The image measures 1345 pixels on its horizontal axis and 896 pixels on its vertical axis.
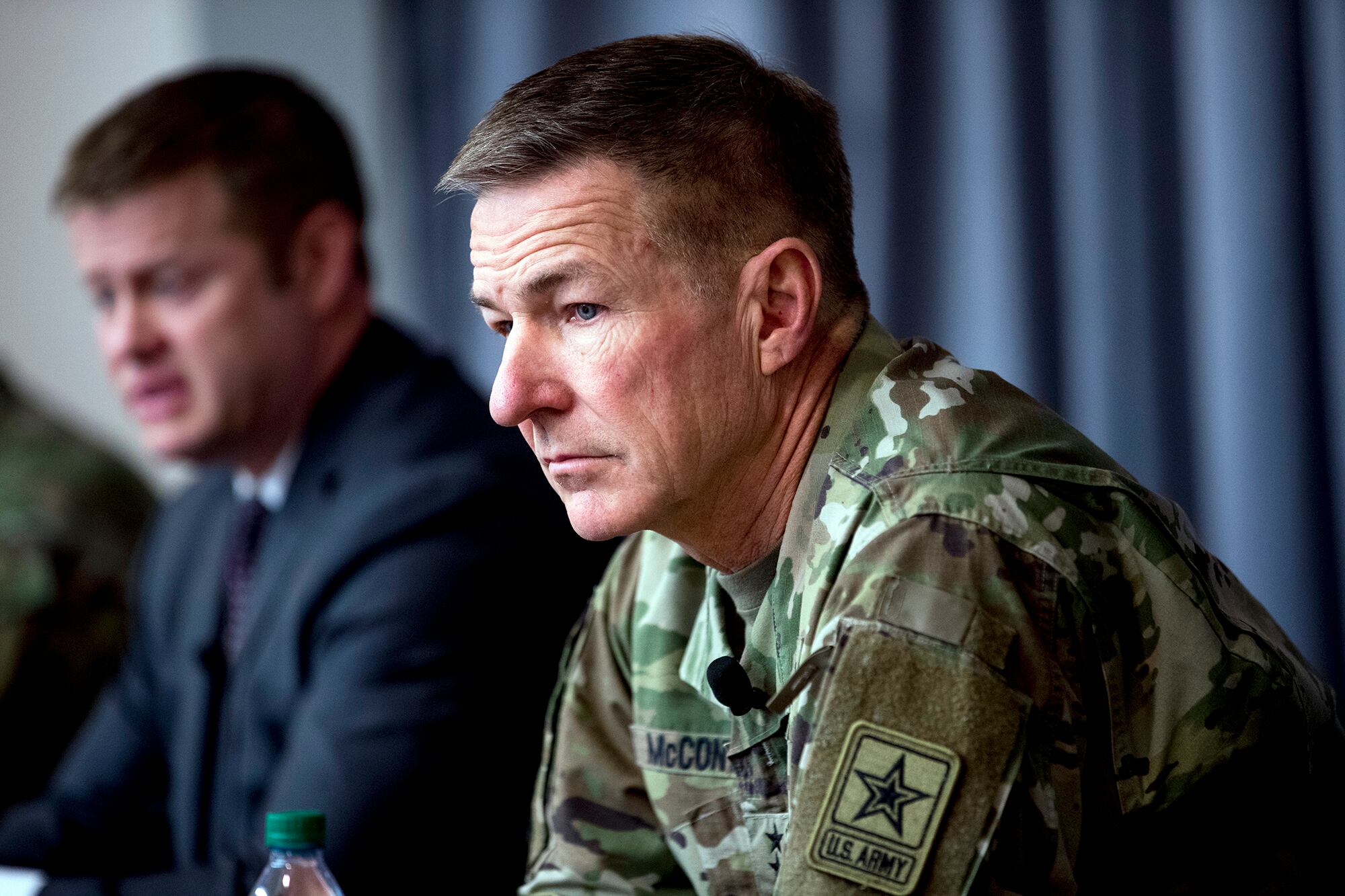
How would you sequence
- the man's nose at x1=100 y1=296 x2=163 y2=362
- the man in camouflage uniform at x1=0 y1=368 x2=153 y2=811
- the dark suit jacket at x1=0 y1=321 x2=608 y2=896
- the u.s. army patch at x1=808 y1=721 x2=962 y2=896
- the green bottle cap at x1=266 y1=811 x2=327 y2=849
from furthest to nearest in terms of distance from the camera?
1. the man in camouflage uniform at x1=0 y1=368 x2=153 y2=811
2. the man's nose at x1=100 y1=296 x2=163 y2=362
3. the dark suit jacket at x1=0 y1=321 x2=608 y2=896
4. the green bottle cap at x1=266 y1=811 x2=327 y2=849
5. the u.s. army patch at x1=808 y1=721 x2=962 y2=896

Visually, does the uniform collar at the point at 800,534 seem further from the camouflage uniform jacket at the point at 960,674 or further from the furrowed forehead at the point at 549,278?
the furrowed forehead at the point at 549,278

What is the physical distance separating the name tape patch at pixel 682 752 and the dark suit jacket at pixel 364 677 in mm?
381

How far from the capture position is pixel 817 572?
95 centimetres

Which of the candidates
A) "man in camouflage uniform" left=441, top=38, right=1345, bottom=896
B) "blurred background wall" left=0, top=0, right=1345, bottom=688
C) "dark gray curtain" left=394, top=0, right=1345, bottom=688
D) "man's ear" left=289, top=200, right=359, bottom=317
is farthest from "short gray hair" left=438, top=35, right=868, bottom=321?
"man's ear" left=289, top=200, right=359, bottom=317

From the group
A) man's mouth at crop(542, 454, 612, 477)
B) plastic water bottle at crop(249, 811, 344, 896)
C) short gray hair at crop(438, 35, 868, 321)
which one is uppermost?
short gray hair at crop(438, 35, 868, 321)

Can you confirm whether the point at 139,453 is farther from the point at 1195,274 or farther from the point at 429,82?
the point at 1195,274

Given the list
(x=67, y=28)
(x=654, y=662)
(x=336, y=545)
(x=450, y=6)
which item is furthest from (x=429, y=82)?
(x=654, y=662)

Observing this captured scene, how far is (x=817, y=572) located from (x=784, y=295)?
219 mm

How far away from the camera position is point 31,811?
1938 millimetres

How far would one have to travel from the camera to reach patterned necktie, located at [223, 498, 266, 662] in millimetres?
1873

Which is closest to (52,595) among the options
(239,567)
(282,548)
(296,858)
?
(239,567)

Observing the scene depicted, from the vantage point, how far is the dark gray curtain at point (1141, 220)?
6.41 feet

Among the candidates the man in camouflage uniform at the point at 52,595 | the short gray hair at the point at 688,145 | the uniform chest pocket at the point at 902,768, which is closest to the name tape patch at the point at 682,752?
the uniform chest pocket at the point at 902,768

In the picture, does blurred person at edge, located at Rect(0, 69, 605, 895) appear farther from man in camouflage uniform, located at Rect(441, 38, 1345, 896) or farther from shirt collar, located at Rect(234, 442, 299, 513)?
man in camouflage uniform, located at Rect(441, 38, 1345, 896)
